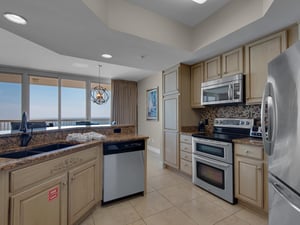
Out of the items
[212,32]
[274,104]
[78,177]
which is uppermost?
[212,32]

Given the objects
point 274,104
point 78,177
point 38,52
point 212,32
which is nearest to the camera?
point 274,104

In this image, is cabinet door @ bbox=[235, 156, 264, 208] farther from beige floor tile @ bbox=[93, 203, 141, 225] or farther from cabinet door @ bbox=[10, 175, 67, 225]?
cabinet door @ bbox=[10, 175, 67, 225]

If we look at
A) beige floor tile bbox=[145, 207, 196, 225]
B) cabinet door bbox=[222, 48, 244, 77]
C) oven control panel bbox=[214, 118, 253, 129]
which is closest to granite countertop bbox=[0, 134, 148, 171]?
beige floor tile bbox=[145, 207, 196, 225]

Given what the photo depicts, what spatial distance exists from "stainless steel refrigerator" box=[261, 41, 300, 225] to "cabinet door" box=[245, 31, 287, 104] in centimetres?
87

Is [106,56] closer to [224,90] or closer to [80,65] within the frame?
[80,65]

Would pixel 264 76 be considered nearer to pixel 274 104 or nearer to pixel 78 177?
pixel 274 104

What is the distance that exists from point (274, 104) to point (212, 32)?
150cm

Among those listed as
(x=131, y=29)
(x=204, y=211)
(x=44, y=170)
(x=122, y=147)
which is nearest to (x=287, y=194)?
(x=204, y=211)

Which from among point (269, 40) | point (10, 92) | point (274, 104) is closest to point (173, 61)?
point (269, 40)

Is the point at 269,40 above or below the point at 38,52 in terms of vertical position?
below

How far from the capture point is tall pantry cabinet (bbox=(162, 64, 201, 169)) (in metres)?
3.37

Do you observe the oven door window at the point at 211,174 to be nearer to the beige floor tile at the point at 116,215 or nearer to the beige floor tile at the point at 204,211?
the beige floor tile at the point at 204,211

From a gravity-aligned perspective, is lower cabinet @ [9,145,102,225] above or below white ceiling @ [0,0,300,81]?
below

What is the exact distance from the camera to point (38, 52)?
3588mm
